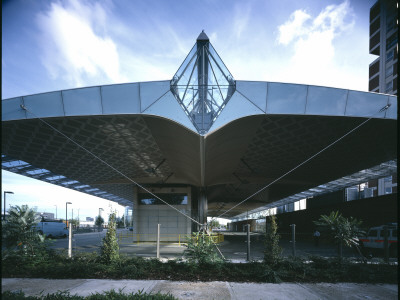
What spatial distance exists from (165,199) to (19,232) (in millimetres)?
20106

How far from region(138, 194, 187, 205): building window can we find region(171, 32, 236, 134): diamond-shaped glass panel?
16.0m

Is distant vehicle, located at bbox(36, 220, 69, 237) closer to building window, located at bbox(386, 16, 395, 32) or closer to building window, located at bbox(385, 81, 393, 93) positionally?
building window, located at bbox(385, 81, 393, 93)

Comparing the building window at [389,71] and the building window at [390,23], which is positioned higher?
the building window at [390,23]

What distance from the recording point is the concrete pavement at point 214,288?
6.65m

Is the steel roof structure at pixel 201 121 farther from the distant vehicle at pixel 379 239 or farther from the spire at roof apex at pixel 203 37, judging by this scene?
the distant vehicle at pixel 379 239

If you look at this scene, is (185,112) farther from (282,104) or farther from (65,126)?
(65,126)

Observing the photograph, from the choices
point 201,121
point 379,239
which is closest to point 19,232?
point 201,121

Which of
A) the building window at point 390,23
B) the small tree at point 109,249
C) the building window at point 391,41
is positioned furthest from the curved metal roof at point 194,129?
the building window at point 390,23

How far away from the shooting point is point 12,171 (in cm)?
2625

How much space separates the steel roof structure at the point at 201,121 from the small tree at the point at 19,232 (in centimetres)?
501

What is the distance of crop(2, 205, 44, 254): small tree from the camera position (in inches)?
393

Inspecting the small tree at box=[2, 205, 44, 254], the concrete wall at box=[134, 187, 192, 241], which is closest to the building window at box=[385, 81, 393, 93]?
the concrete wall at box=[134, 187, 192, 241]

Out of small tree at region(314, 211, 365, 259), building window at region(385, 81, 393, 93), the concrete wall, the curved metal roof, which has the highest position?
building window at region(385, 81, 393, 93)

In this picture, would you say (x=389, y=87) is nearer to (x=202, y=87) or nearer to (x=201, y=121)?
(x=202, y=87)
